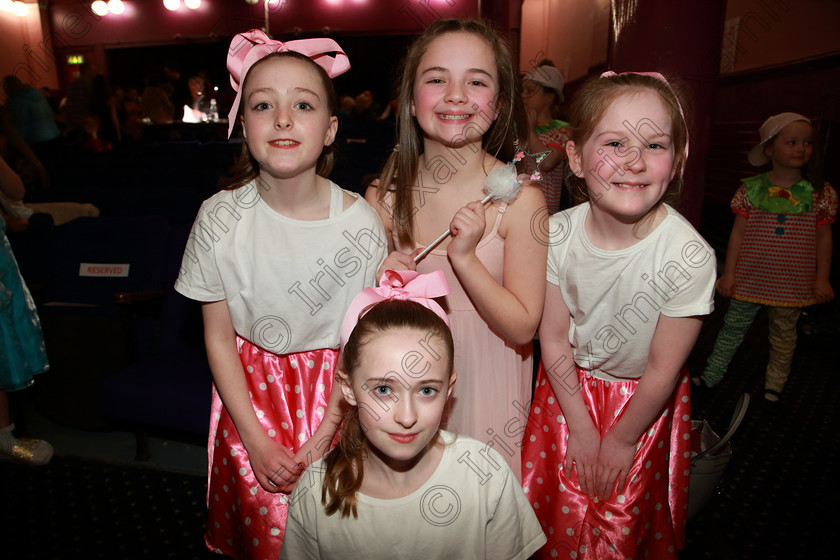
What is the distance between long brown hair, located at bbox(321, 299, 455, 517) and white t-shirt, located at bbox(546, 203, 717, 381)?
0.33m

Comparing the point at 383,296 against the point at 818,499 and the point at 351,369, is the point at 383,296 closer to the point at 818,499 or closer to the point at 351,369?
the point at 351,369

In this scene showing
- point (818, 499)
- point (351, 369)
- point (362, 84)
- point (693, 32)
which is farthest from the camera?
point (362, 84)

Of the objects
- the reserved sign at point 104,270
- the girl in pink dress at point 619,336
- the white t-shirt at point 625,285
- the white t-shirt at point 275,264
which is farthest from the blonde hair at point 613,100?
the reserved sign at point 104,270

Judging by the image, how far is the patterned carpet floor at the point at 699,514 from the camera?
1.75 metres

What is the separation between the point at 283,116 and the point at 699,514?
1733 mm

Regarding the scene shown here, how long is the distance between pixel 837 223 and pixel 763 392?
102cm

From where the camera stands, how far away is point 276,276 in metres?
1.19

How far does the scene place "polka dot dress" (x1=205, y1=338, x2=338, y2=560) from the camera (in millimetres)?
1209

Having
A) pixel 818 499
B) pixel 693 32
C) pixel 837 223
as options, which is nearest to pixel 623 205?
pixel 693 32

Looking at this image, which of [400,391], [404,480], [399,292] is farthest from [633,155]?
[404,480]

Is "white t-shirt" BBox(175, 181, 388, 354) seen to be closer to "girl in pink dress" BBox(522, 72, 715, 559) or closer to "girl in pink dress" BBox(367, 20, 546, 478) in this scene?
"girl in pink dress" BBox(367, 20, 546, 478)

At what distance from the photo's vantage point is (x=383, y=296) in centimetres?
102

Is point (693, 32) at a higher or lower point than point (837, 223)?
higher

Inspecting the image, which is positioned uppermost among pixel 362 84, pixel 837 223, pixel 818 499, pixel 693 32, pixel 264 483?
pixel 362 84
